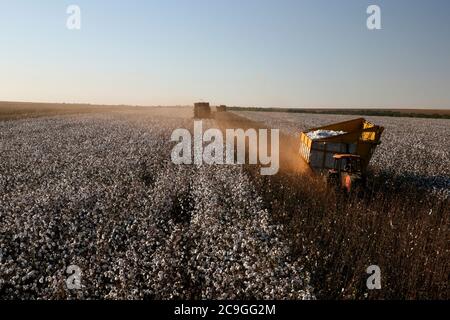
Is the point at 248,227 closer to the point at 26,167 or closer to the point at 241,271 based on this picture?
the point at 241,271

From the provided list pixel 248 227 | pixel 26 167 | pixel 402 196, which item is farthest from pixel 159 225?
pixel 26 167

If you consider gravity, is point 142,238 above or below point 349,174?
below

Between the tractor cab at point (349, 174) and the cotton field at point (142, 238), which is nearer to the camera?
the cotton field at point (142, 238)

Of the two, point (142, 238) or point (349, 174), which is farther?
point (349, 174)

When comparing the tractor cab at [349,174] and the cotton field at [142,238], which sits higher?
the tractor cab at [349,174]

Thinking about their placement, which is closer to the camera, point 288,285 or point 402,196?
point 288,285
